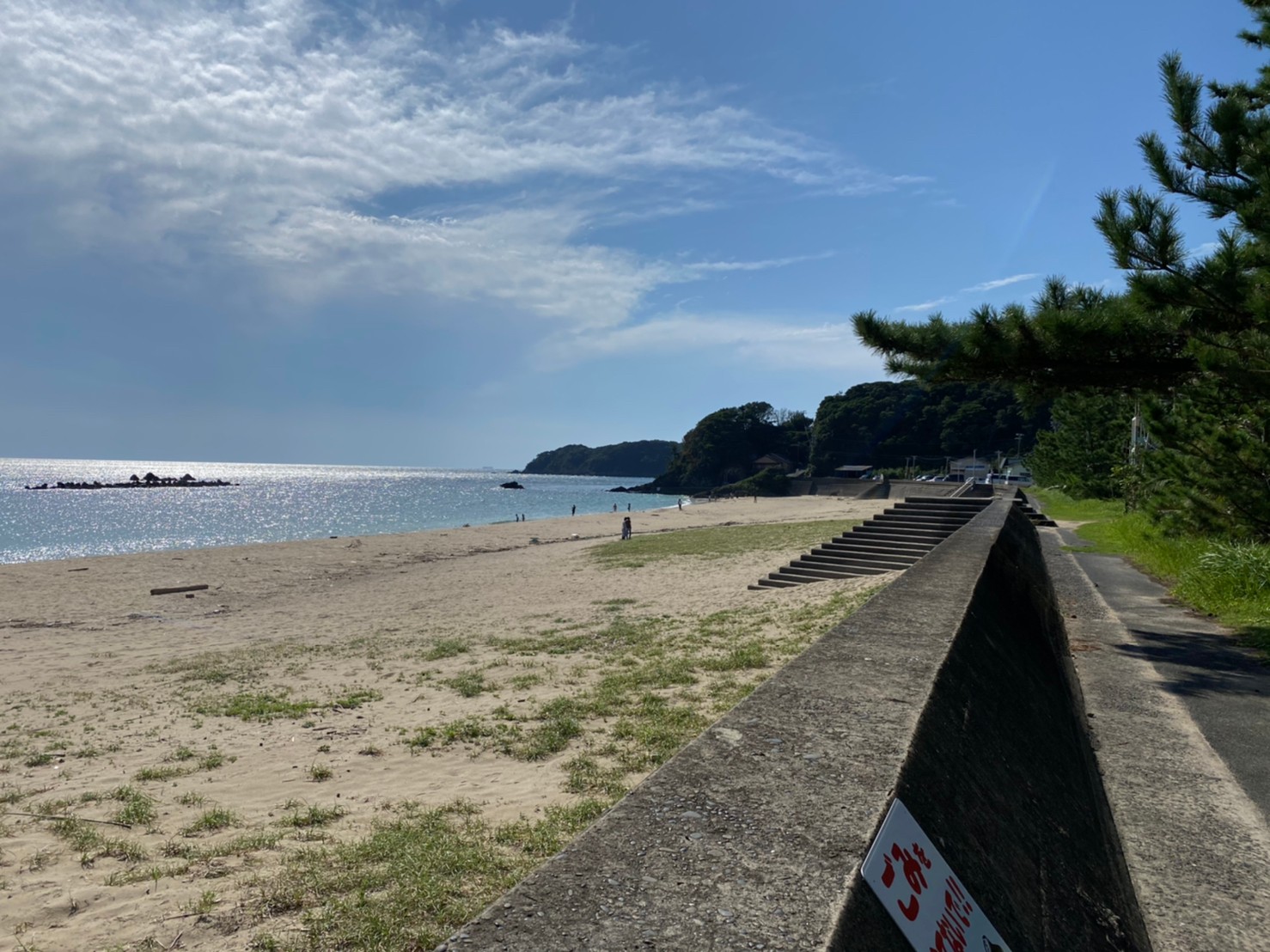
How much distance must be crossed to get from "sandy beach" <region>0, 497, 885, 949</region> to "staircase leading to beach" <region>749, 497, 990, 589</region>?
47.5 inches

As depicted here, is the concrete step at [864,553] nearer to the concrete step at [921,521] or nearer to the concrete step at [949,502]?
the concrete step at [921,521]

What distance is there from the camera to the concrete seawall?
4.65 feet

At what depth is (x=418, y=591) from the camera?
19.1m

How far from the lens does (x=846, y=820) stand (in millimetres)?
1796

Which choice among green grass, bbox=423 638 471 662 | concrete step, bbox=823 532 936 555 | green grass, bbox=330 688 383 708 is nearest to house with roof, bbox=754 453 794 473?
concrete step, bbox=823 532 936 555

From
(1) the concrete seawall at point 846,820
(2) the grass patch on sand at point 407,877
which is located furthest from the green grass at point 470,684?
(1) the concrete seawall at point 846,820

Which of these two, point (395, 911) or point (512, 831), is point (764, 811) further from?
point (512, 831)

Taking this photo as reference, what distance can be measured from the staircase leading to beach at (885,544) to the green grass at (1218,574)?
306cm

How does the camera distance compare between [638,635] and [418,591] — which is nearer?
Result: [638,635]

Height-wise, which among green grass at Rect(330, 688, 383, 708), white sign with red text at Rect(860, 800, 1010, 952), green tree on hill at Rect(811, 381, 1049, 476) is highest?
green tree on hill at Rect(811, 381, 1049, 476)

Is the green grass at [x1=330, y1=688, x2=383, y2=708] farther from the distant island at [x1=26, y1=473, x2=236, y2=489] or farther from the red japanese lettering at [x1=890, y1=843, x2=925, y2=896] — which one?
the distant island at [x1=26, y1=473, x2=236, y2=489]

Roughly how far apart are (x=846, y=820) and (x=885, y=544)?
13779mm

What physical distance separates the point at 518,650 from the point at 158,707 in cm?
383

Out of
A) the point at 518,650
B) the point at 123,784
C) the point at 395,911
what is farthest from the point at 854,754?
the point at 518,650
